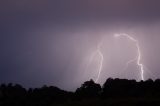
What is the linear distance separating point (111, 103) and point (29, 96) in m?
20.3

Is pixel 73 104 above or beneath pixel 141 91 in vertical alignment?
beneath

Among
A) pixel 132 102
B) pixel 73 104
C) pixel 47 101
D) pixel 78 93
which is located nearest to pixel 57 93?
pixel 78 93

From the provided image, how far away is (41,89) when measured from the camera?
74062mm

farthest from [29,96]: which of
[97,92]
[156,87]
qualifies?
[156,87]

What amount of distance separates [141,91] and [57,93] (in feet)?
52.0

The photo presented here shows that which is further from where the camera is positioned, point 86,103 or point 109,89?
point 109,89

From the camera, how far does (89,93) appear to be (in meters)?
70.1

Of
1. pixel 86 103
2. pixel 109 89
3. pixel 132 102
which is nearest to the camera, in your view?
pixel 132 102

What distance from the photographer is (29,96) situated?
2702 inches

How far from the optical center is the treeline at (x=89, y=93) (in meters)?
61.6

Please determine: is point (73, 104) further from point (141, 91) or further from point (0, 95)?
point (0, 95)

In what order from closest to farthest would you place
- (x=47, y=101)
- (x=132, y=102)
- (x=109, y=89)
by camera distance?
(x=132, y=102) → (x=47, y=101) → (x=109, y=89)

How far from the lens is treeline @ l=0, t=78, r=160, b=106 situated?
61625 mm

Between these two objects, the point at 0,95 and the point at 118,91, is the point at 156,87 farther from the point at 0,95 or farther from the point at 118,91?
the point at 0,95
